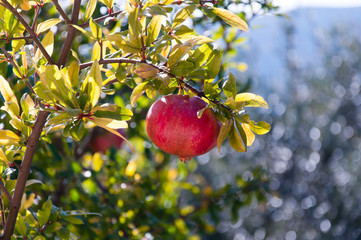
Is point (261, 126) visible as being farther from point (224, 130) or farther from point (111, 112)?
Answer: point (111, 112)

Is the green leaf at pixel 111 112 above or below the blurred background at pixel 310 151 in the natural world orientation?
above

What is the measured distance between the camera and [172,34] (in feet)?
2.23

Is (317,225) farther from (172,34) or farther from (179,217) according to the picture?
Result: (172,34)

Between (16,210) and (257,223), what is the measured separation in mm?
5348

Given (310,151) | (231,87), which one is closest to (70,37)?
(231,87)

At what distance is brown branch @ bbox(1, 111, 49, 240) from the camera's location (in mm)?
668

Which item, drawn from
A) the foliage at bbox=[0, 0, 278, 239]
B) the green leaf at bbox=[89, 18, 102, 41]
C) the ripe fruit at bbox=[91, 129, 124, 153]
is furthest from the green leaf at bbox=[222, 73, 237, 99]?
the ripe fruit at bbox=[91, 129, 124, 153]

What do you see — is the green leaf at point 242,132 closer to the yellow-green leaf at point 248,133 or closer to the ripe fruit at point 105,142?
the yellow-green leaf at point 248,133

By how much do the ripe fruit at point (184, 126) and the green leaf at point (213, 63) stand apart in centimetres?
5

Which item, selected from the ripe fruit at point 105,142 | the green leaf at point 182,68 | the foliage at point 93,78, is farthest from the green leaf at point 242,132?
the ripe fruit at point 105,142

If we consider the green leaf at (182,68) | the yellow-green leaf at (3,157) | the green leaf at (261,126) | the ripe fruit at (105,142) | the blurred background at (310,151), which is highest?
the green leaf at (182,68)

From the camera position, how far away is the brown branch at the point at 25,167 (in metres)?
0.67

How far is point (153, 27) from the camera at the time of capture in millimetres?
608

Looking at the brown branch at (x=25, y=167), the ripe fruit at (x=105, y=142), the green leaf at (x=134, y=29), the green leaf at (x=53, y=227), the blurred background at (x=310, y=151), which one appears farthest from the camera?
the blurred background at (x=310, y=151)
